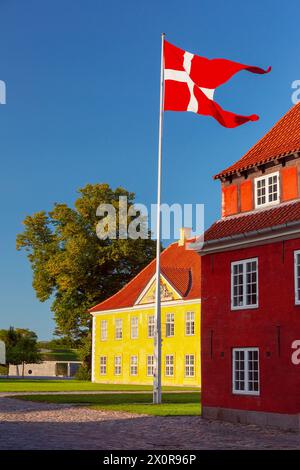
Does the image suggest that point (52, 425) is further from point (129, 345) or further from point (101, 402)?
point (129, 345)

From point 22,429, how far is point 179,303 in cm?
3469

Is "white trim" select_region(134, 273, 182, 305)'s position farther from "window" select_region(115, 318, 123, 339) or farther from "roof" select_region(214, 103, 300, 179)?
"roof" select_region(214, 103, 300, 179)

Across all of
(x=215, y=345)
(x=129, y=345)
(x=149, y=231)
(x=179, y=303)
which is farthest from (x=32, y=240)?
(x=215, y=345)

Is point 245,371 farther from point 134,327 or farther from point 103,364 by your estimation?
point 103,364

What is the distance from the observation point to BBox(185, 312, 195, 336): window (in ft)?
168

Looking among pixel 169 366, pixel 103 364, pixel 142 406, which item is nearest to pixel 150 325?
pixel 169 366

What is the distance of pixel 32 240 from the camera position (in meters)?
68.1

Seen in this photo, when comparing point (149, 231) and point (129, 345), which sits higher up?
point (149, 231)

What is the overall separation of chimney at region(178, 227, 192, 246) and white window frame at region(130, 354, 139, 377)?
987 cm

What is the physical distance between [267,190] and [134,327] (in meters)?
36.0

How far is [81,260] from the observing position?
62250 millimetres

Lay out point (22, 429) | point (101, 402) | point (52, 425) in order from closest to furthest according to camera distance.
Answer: point (22, 429)
point (52, 425)
point (101, 402)
